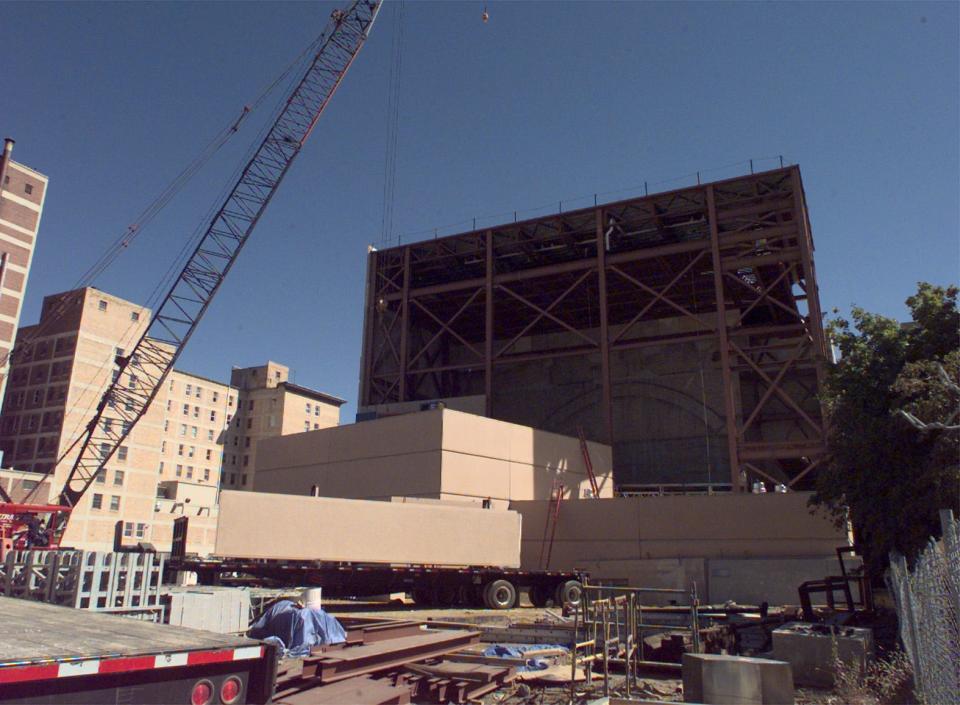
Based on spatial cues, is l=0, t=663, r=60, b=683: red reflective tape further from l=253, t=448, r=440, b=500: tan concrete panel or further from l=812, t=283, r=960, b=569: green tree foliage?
l=253, t=448, r=440, b=500: tan concrete panel

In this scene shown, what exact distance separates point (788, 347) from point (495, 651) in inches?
1452

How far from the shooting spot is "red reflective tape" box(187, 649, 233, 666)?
207 inches

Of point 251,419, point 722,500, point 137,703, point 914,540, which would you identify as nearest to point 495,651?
point 137,703

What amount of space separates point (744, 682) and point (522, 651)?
5174 mm

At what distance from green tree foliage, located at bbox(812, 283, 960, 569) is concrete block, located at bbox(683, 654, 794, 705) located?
9111 millimetres

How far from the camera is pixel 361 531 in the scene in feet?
79.4

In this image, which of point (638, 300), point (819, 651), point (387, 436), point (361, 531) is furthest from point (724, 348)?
point (819, 651)

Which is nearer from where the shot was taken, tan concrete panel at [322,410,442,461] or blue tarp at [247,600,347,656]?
blue tarp at [247,600,347,656]

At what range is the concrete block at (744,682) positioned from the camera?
32.2 ft

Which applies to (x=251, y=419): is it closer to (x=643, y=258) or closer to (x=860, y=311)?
(x=643, y=258)

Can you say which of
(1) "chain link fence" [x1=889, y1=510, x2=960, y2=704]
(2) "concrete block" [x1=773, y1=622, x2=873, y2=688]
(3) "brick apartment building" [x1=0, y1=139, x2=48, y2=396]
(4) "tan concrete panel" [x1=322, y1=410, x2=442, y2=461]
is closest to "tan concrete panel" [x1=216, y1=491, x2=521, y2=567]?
(4) "tan concrete panel" [x1=322, y1=410, x2=442, y2=461]

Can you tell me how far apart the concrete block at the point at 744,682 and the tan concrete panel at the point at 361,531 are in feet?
49.7

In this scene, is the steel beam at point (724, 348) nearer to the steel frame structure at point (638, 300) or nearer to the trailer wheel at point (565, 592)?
the steel frame structure at point (638, 300)

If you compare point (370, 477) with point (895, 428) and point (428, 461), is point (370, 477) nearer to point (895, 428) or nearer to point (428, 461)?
point (428, 461)
